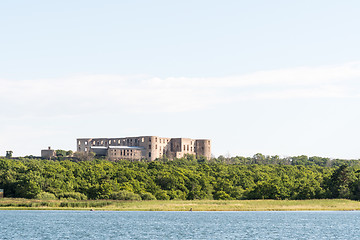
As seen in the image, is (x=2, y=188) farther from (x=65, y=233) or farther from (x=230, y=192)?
(x=65, y=233)

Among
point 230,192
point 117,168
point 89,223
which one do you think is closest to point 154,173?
point 117,168

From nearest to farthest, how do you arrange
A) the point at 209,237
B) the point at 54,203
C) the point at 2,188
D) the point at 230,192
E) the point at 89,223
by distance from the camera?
the point at 209,237
the point at 89,223
the point at 54,203
the point at 2,188
the point at 230,192

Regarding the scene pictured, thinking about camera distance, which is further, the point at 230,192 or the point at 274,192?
the point at 230,192

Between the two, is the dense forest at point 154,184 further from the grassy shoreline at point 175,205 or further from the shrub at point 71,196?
the grassy shoreline at point 175,205

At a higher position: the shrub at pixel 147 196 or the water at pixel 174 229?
the shrub at pixel 147 196

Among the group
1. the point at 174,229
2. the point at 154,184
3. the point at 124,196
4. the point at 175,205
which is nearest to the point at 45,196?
the point at 124,196

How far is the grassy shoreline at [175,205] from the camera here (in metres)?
113

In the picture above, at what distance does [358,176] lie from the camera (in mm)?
132500

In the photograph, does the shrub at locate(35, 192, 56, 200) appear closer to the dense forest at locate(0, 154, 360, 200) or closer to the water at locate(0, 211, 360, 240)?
the dense forest at locate(0, 154, 360, 200)

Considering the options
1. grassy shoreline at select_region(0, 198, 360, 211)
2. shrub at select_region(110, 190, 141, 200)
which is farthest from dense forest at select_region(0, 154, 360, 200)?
grassy shoreline at select_region(0, 198, 360, 211)

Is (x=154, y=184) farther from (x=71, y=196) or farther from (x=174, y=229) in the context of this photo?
(x=174, y=229)

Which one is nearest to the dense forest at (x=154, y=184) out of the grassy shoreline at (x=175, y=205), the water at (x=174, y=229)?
the grassy shoreline at (x=175, y=205)

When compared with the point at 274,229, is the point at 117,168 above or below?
above

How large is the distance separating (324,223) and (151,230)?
2821cm
